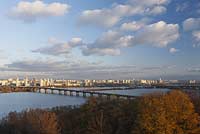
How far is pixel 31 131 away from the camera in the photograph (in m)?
25.7

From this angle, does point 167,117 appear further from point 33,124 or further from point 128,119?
point 33,124

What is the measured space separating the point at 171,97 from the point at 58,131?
30.0 feet

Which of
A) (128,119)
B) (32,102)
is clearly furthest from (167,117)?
(32,102)

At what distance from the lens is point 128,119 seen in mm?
23344

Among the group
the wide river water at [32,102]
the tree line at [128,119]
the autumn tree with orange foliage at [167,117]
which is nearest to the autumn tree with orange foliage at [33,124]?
the tree line at [128,119]

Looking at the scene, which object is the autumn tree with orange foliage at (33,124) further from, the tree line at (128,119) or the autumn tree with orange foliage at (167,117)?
the autumn tree with orange foliage at (167,117)

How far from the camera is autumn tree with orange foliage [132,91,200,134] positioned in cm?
1888

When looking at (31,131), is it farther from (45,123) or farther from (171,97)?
(171,97)

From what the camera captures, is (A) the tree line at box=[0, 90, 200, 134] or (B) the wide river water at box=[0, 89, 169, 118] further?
(B) the wide river water at box=[0, 89, 169, 118]

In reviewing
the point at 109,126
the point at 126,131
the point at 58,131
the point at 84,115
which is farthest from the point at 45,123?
the point at 126,131

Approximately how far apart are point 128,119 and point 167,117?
427 centimetres

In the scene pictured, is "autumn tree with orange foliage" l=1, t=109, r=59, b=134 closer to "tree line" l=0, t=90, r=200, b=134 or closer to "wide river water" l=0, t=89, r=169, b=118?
"tree line" l=0, t=90, r=200, b=134

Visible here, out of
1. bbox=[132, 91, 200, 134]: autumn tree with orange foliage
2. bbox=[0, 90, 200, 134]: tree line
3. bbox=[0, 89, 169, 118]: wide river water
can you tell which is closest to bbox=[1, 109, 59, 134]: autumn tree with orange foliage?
→ bbox=[0, 90, 200, 134]: tree line

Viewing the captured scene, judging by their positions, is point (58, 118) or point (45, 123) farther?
point (58, 118)
